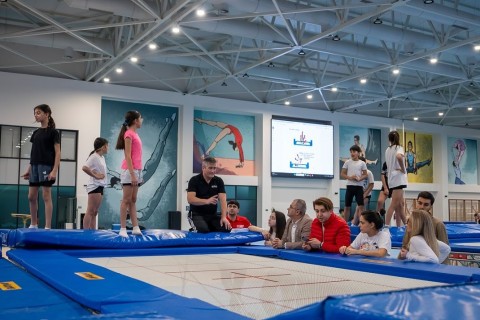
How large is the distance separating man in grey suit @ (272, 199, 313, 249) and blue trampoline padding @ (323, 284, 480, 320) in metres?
3.50

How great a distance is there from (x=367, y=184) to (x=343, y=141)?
11490 millimetres

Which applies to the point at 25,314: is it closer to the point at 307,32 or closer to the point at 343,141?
the point at 307,32

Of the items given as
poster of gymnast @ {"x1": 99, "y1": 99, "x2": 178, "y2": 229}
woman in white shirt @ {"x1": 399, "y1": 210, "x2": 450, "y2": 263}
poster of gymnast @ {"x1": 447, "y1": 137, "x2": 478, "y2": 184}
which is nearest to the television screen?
poster of gymnast @ {"x1": 99, "y1": 99, "x2": 178, "y2": 229}

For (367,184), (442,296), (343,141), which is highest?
(343,141)

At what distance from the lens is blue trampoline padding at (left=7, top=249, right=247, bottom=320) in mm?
2160

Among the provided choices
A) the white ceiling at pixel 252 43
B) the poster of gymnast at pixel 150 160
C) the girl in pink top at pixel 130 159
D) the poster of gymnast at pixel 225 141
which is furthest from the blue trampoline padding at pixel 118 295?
the poster of gymnast at pixel 225 141

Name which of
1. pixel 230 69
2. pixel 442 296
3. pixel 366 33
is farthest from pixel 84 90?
pixel 442 296

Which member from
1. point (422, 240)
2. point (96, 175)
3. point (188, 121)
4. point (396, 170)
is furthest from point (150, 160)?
point (422, 240)


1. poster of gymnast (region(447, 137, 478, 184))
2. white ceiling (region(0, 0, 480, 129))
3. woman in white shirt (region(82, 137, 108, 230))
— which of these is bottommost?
woman in white shirt (region(82, 137, 108, 230))

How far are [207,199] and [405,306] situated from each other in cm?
478

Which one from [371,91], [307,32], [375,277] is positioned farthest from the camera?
[371,91]

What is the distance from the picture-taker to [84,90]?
14.7 m

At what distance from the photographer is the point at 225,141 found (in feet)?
57.6

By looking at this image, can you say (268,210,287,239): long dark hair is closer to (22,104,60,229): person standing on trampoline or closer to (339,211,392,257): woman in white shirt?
(339,211,392,257): woman in white shirt
